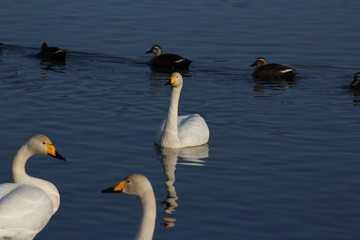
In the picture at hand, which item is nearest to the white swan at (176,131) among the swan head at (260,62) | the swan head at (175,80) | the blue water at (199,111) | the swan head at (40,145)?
the swan head at (175,80)

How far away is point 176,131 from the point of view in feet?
46.0

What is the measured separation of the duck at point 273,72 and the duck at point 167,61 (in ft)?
4.99

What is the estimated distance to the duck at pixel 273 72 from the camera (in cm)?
1866

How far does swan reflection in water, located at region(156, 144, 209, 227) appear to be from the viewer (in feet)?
35.7

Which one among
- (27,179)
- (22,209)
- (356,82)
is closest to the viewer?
(22,209)

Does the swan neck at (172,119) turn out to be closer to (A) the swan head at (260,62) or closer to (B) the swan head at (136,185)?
(A) the swan head at (260,62)

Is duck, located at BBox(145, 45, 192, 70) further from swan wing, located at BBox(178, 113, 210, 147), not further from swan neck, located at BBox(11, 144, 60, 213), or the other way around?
swan neck, located at BBox(11, 144, 60, 213)

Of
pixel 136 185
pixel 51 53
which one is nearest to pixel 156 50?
pixel 51 53

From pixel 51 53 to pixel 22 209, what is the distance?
1123 cm

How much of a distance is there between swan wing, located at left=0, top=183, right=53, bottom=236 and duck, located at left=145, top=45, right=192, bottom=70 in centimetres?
1012

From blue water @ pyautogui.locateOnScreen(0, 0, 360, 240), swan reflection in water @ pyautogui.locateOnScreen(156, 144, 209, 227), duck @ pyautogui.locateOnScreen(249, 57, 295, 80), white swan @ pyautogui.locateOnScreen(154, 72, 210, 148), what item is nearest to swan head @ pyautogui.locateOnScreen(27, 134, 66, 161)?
blue water @ pyautogui.locateOnScreen(0, 0, 360, 240)

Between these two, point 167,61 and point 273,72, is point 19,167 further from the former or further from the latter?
point 167,61

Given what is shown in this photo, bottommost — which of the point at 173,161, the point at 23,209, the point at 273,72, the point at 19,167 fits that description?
the point at 173,161

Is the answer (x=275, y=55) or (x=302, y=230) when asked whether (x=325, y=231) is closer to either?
(x=302, y=230)
